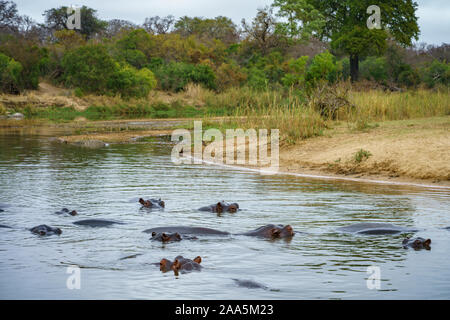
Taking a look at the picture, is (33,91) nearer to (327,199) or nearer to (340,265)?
(327,199)

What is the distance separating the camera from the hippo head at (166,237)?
6570 millimetres

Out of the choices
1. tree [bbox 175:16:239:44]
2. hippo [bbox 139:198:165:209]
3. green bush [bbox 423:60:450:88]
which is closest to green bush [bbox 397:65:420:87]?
green bush [bbox 423:60:450:88]

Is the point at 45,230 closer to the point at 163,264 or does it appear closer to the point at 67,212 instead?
the point at 67,212

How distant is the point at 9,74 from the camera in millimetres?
32844

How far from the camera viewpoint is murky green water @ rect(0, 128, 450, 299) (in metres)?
5.17

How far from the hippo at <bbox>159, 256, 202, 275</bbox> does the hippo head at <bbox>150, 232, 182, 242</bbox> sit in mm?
915

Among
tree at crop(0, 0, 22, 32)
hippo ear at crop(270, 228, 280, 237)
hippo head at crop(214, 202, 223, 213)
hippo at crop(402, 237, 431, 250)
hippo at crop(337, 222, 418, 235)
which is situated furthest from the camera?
tree at crop(0, 0, 22, 32)

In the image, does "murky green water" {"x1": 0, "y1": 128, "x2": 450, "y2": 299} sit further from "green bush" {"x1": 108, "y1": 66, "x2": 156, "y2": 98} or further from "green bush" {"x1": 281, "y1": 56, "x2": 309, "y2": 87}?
"green bush" {"x1": 281, "y1": 56, "x2": 309, "y2": 87}

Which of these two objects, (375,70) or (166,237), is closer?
(166,237)

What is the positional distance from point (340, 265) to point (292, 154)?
28.4 ft

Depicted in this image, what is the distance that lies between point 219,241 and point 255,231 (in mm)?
484

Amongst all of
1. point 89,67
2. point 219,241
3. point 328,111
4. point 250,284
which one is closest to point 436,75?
point 89,67

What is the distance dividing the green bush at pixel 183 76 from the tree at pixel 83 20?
56.4 ft

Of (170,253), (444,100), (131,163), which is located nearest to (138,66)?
(444,100)
